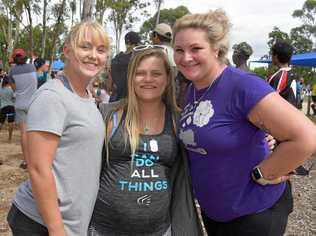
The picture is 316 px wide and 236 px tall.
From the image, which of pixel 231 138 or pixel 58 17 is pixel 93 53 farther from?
pixel 58 17

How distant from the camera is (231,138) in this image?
203 centimetres

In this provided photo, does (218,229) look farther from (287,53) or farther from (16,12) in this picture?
(16,12)

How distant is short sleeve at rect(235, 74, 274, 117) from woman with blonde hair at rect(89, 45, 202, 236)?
1.59 feet

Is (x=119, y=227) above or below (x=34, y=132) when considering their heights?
Answer: below

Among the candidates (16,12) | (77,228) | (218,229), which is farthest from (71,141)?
(16,12)

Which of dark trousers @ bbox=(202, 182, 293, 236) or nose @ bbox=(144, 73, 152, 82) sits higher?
nose @ bbox=(144, 73, 152, 82)

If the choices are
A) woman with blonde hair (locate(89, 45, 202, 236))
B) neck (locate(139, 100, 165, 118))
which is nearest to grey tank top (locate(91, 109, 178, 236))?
woman with blonde hair (locate(89, 45, 202, 236))

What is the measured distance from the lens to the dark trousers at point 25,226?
1.90 m

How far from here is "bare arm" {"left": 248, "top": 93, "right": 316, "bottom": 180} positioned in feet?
6.20

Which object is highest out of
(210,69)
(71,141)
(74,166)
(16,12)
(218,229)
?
(16,12)

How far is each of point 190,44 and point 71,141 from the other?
780 mm

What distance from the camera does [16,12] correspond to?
15.8 meters

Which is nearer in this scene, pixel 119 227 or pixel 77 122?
pixel 77 122

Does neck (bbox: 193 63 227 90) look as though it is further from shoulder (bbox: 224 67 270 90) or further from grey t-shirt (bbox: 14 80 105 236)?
grey t-shirt (bbox: 14 80 105 236)
